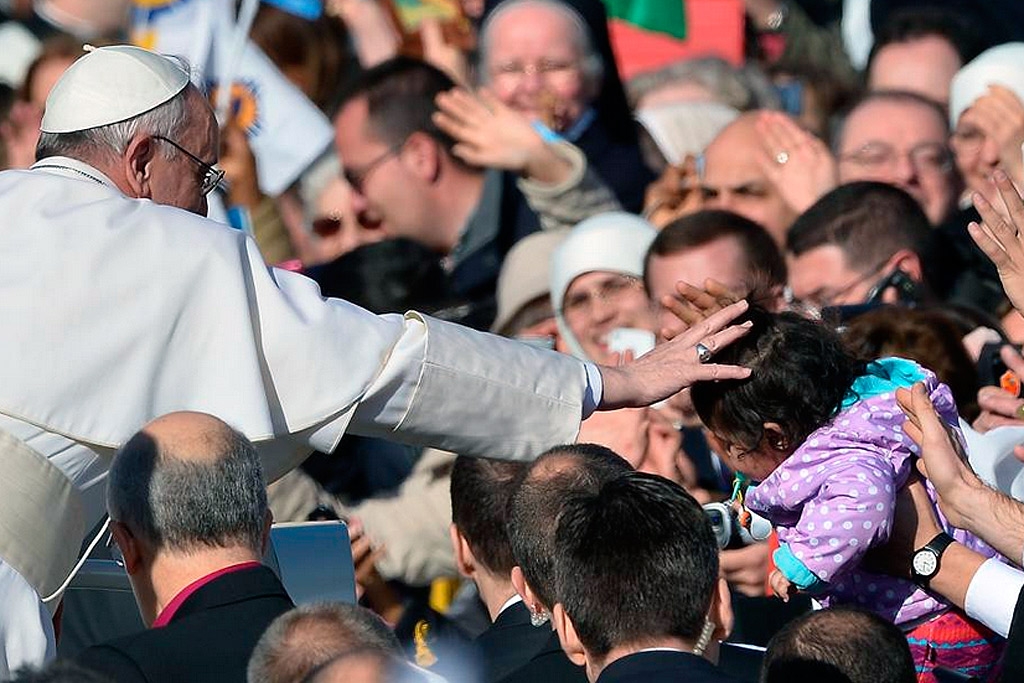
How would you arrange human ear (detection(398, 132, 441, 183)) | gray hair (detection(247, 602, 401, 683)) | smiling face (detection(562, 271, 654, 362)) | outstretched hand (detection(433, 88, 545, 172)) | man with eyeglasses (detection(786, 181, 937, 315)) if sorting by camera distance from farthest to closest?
human ear (detection(398, 132, 441, 183))
outstretched hand (detection(433, 88, 545, 172))
smiling face (detection(562, 271, 654, 362))
man with eyeglasses (detection(786, 181, 937, 315))
gray hair (detection(247, 602, 401, 683))

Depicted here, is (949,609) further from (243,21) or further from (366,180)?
(243,21)

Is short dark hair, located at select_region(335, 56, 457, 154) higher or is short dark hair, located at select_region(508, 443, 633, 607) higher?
short dark hair, located at select_region(508, 443, 633, 607)

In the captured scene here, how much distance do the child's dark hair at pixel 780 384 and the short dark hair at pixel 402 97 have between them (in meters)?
3.64

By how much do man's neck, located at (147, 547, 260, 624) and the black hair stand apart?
11.0 ft

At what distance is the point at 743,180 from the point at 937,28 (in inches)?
73.1

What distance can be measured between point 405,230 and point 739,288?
2103mm

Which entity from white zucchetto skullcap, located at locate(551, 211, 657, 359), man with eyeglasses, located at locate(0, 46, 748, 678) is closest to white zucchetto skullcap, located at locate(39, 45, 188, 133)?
man with eyeglasses, located at locate(0, 46, 748, 678)

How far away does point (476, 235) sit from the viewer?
819 centimetres

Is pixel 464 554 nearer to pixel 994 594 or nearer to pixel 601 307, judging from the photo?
pixel 994 594

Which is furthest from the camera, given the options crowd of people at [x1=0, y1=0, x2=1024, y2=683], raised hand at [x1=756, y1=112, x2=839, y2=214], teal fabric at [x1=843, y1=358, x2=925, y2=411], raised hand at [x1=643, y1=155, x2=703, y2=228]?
raised hand at [x1=643, y1=155, x2=703, y2=228]

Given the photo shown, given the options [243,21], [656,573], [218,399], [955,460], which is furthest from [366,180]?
[656,573]

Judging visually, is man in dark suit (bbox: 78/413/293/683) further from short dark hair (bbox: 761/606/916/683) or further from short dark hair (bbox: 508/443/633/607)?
short dark hair (bbox: 761/606/916/683)

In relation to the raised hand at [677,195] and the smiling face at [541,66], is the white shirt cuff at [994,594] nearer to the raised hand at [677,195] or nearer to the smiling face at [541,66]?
the raised hand at [677,195]

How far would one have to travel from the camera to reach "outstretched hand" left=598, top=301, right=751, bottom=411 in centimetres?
471
